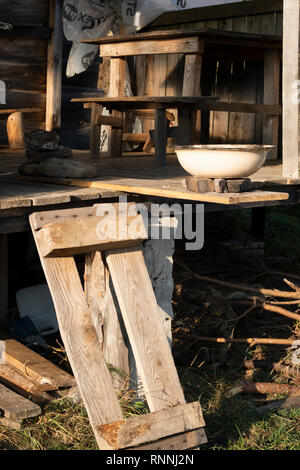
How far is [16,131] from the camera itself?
8.16 metres

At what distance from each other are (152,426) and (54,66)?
6.03m

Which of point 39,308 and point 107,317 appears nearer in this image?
point 107,317

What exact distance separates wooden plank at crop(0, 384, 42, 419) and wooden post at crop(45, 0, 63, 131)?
4957 millimetres

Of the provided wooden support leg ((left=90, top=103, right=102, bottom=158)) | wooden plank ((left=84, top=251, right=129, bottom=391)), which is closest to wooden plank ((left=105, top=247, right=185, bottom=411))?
wooden plank ((left=84, top=251, right=129, bottom=391))

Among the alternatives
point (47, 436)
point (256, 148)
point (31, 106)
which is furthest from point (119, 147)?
point (47, 436)

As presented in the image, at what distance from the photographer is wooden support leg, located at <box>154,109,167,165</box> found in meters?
6.91

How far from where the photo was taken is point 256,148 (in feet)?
14.4

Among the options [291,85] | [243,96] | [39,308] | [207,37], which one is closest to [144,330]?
[39,308]

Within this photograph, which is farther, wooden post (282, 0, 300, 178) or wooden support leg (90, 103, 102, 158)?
wooden support leg (90, 103, 102, 158)

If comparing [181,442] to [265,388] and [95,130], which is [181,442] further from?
[95,130]

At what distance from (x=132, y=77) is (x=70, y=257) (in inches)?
257

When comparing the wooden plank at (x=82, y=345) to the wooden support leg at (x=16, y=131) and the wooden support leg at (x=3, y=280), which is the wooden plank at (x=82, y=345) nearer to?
Result: the wooden support leg at (x=3, y=280)

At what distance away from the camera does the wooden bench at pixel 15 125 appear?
7891mm

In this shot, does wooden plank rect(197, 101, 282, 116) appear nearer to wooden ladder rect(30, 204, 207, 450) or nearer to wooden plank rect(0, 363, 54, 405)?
wooden ladder rect(30, 204, 207, 450)
